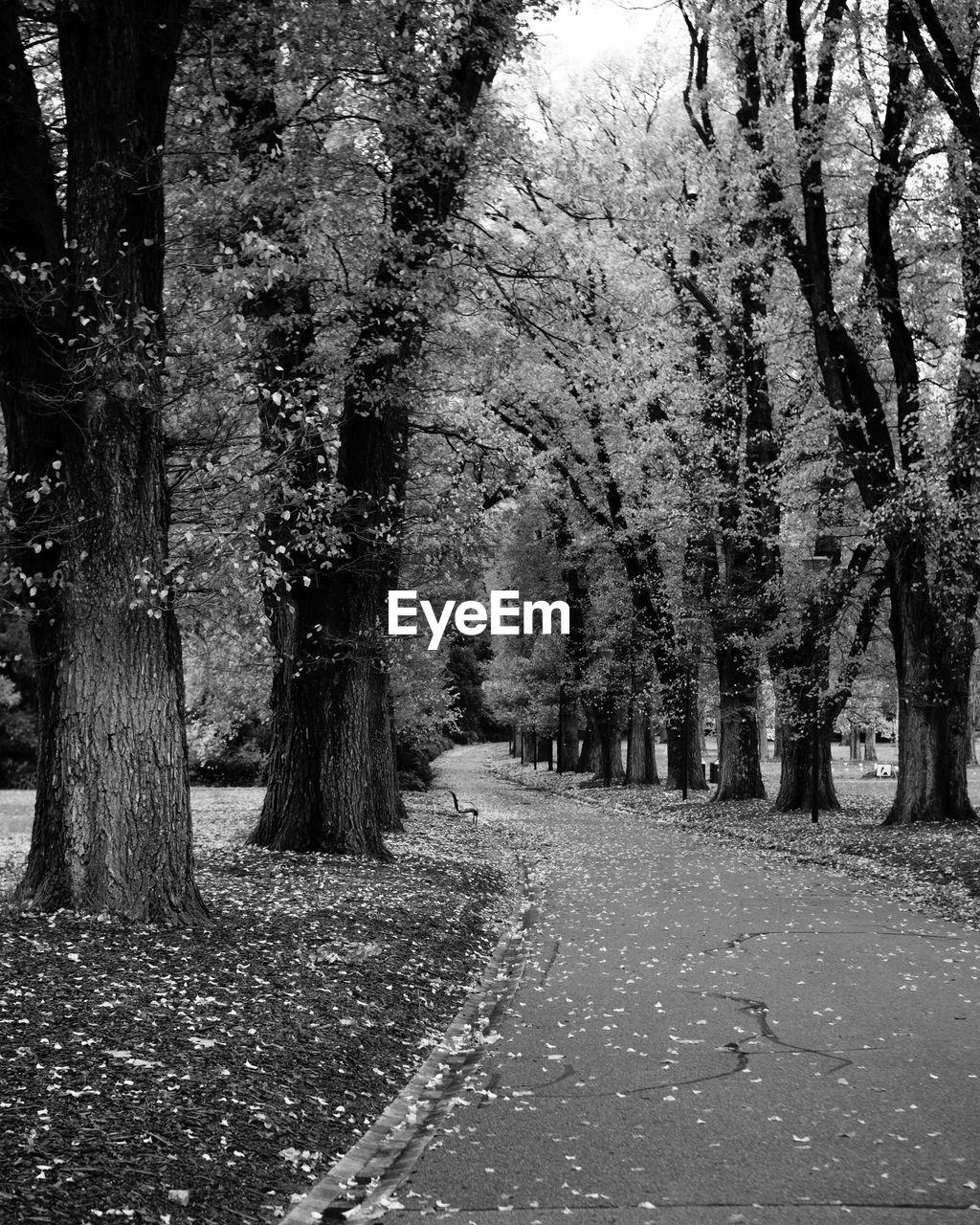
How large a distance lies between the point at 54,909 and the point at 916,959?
7.27 metres

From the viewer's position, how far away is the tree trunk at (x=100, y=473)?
9.53 metres

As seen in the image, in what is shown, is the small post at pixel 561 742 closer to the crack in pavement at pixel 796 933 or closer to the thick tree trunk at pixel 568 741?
the thick tree trunk at pixel 568 741

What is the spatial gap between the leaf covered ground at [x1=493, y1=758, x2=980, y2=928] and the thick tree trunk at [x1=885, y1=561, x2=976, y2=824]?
76 centimetres

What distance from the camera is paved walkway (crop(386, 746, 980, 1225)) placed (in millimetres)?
5355

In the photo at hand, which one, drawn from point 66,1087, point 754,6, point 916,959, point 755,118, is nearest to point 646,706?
point 755,118

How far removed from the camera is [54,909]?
9.47 metres

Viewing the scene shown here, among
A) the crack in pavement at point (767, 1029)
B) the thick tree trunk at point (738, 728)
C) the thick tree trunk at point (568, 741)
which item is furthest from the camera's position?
the thick tree trunk at point (568, 741)

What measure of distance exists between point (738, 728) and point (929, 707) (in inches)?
357

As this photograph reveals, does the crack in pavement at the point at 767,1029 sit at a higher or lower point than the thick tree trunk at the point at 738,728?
lower

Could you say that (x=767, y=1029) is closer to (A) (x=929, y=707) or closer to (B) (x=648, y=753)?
(A) (x=929, y=707)

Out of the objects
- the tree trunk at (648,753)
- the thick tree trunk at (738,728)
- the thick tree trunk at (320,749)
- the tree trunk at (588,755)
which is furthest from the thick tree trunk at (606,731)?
the thick tree trunk at (320,749)

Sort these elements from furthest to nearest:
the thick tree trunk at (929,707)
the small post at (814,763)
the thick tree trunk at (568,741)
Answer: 1. the thick tree trunk at (568,741)
2. the small post at (814,763)
3. the thick tree trunk at (929,707)

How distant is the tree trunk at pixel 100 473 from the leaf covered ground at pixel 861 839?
880 centimetres

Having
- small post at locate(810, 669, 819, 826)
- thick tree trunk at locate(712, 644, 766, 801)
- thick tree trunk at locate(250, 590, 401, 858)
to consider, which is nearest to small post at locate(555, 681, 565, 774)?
thick tree trunk at locate(712, 644, 766, 801)
